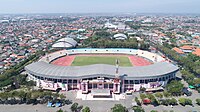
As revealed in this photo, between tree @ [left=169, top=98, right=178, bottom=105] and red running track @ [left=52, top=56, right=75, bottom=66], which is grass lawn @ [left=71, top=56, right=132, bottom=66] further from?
tree @ [left=169, top=98, right=178, bottom=105]

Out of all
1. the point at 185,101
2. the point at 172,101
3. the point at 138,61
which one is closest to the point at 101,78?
the point at 172,101

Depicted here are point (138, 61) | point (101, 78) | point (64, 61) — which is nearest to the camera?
point (101, 78)

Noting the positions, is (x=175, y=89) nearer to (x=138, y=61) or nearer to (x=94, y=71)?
(x=94, y=71)

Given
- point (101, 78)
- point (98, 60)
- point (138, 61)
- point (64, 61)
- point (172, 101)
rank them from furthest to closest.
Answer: point (98, 60) < point (64, 61) < point (138, 61) < point (101, 78) < point (172, 101)

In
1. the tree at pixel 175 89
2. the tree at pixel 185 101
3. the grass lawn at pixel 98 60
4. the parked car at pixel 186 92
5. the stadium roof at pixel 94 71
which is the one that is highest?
the stadium roof at pixel 94 71

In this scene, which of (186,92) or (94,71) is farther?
(94,71)

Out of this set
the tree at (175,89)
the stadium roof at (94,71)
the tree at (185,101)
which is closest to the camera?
the tree at (185,101)

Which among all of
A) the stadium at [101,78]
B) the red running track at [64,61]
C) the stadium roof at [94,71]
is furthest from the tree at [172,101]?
the red running track at [64,61]

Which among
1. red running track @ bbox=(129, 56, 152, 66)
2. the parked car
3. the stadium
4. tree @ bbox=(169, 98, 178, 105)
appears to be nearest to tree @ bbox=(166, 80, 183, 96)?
the parked car

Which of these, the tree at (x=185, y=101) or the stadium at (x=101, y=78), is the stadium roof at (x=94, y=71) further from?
the tree at (x=185, y=101)

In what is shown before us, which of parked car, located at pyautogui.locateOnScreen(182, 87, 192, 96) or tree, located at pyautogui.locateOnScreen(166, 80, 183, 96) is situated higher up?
tree, located at pyautogui.locateOnScreen(166, 80, 183, 96)

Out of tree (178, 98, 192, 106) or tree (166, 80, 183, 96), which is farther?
tree (166, 80, 183, 96)
